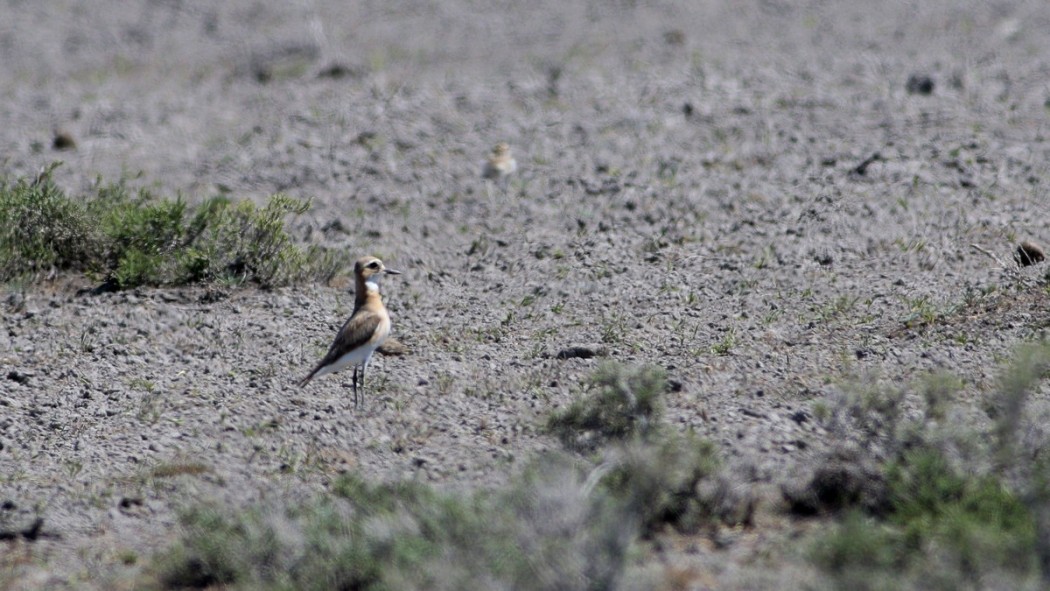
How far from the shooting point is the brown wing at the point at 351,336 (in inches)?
293

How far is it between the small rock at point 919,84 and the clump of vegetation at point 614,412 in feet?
25.6

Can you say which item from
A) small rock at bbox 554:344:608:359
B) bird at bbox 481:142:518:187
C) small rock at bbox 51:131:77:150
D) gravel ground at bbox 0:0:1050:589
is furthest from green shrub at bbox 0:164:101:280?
small rock at bbox 554:344:608:359

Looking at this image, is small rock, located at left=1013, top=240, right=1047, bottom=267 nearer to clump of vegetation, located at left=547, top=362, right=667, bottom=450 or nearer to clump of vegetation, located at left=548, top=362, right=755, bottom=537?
clump of vegetation, located at left=547, top=362, right=667, bottom=450

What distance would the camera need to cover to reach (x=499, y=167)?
11352 millimetres

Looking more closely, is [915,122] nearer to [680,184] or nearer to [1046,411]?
[680,184]

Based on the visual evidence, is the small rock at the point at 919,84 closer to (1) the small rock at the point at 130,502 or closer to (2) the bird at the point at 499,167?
(2) the bird at the point at 499,167

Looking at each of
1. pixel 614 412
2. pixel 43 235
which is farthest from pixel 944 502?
pixel 43 235

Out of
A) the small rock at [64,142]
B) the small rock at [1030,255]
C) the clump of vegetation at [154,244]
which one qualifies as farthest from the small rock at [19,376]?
the small rock at [1030,255]

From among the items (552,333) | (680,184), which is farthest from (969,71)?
(552,333)

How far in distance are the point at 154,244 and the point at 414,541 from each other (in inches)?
205

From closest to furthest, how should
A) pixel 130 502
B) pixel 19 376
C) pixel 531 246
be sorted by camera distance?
pixel 130 502 → pixel 19 376 → pixel 531 246

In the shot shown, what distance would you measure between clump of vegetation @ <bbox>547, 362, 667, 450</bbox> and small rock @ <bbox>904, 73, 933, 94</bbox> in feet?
25.6

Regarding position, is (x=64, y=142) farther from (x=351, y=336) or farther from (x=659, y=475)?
(x=659, y=475)

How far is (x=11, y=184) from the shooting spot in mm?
11109
